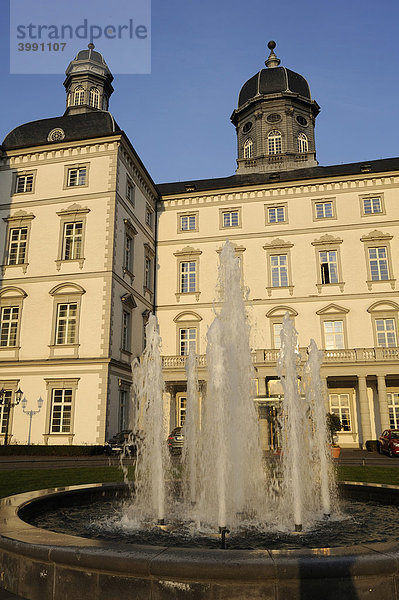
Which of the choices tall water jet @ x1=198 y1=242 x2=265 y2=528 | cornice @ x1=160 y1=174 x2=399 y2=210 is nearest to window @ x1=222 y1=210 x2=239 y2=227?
cornice @ x1=160 y1=174 x2=399 y2=210

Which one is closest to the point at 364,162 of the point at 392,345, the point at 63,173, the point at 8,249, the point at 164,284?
the point at 392,345

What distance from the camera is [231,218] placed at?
109 feet

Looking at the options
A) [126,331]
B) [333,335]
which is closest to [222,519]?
[126,331]

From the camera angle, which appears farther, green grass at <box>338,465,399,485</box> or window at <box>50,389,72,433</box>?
window at <box>50,389,72,433</box>

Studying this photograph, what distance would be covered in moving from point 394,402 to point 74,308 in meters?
20.2

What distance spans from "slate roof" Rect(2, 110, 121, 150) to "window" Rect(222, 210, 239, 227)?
9.31m

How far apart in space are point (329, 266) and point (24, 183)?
20.0 m

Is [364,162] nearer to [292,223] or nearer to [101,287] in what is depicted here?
[292,223]

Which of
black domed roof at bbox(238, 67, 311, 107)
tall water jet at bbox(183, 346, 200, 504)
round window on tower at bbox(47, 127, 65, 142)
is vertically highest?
black domed roof at bbox(238, 67, 311, 107)

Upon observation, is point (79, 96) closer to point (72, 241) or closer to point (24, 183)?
point (24, 183)

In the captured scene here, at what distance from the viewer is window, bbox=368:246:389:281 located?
29.8 meters

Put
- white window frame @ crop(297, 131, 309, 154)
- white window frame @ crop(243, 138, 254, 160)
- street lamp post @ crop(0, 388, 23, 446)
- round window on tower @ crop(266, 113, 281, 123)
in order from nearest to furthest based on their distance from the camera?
street lamp post @ crop(0, 388, 23, 446), white window frame @ crop(297, 131, 309, 154), round window on tower @ crop(266, 113, 281, 123), white window frame @ crop(243, 138, 254, 160)

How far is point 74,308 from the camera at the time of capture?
2552 centimetres

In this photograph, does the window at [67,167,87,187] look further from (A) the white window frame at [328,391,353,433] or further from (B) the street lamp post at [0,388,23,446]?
(A) the white window frame at [328,391,353,433]
